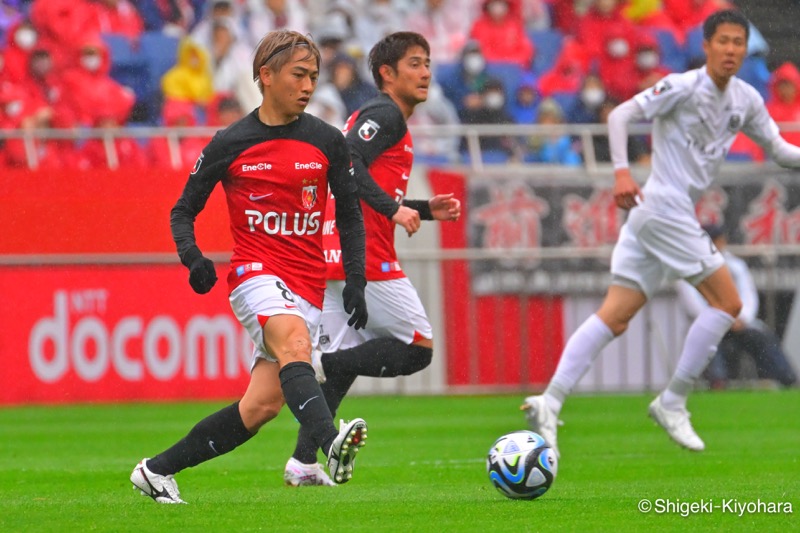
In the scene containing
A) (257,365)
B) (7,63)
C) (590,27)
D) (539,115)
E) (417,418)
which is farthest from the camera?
(590,27)

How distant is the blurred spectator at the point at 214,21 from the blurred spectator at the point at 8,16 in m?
2.12

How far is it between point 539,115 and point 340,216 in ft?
40.8

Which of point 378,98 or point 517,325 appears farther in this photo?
point 517,325

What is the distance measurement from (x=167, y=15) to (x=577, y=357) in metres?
11.6

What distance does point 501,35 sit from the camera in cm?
2038

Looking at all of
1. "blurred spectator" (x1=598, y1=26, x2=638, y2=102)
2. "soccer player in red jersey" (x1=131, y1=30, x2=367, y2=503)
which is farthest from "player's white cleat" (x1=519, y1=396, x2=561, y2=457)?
"blurred spectator" (x1=598, y1=26, x2=638, y2=102)

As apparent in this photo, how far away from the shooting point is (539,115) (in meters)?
19.2

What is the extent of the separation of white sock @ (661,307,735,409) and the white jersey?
67 centimetres

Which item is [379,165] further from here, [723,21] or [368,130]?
[723,21]

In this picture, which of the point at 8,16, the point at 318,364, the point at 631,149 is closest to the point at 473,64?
the point at 631,149

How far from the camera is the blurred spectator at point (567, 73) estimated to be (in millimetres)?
19891

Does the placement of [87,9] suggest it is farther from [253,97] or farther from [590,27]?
[590,27]

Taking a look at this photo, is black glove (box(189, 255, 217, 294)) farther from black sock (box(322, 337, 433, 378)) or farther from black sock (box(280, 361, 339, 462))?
black sock (box(322, 337, 433, 378))

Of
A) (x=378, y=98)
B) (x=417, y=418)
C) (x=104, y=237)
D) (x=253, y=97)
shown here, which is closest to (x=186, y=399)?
(x=104, y=237)
